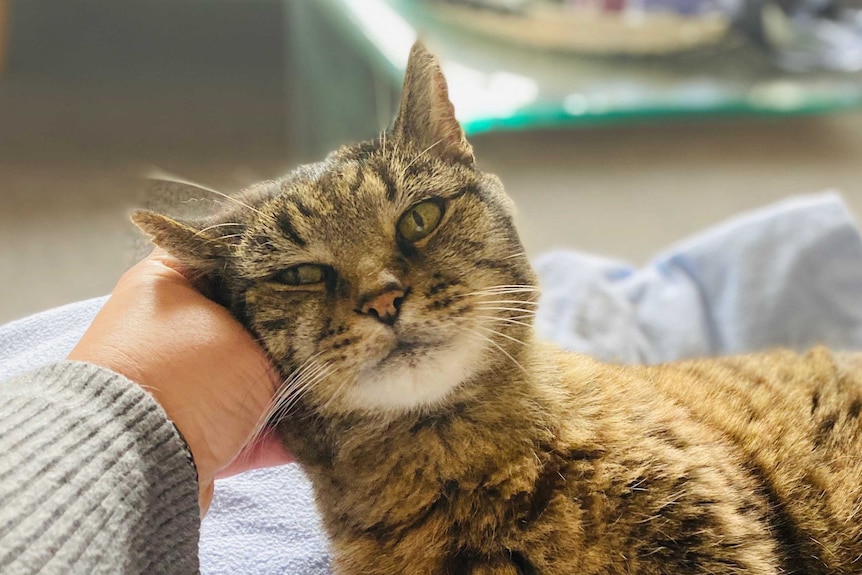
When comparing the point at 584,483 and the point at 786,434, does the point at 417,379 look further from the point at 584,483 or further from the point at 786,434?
the point at 786,434

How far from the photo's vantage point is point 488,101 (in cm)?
226

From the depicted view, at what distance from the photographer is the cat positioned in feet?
2.57

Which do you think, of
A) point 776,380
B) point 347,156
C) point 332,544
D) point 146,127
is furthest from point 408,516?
point 146,127

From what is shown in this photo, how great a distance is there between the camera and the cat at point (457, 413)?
78cm

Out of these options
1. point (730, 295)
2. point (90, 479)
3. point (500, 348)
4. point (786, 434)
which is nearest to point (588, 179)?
point (730, 295)

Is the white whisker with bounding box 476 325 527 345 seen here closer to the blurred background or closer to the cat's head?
the cat's head

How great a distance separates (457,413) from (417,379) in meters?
0.07

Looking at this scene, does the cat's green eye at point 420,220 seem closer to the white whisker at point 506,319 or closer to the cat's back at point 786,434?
the white whisker at point 506,319

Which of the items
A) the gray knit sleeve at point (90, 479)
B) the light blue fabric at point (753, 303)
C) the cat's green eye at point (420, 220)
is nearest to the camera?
the gray knit sleeve at point (90, 479)

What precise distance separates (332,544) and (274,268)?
333 millimetres

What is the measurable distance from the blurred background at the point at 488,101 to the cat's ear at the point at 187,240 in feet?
3.84

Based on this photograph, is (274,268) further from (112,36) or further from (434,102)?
(112,36)

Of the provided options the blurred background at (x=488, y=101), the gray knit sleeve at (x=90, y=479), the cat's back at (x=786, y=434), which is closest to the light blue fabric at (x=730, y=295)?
the cat's back at (x=786, y=434)

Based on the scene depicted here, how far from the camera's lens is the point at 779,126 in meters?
2.98
